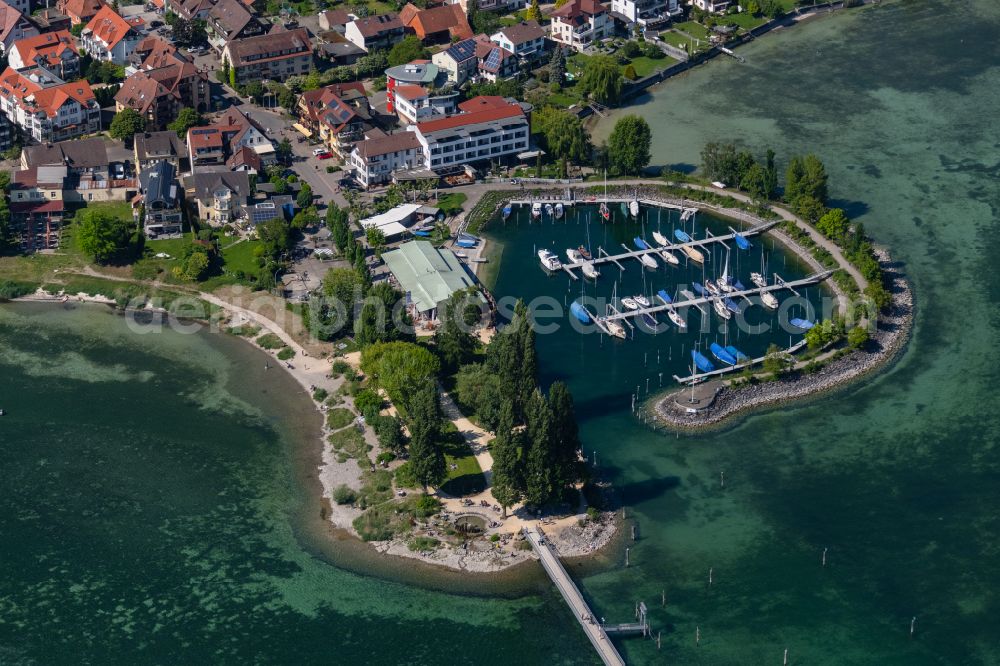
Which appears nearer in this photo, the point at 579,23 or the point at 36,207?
the point at 36,207

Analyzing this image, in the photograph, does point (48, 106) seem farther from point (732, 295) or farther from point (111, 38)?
point (732, 295)

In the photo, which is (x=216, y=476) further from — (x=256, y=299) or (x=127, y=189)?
(x=127, y=189)

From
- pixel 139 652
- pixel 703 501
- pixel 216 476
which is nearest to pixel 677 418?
pixel 703 501

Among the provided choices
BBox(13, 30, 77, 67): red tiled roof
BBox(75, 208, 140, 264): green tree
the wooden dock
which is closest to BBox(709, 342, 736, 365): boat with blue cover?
the wooden dock

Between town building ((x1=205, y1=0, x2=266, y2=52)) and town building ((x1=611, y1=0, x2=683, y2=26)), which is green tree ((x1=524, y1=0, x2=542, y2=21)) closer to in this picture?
town building ((x1=611, y1=0, x2=683, y2=26))

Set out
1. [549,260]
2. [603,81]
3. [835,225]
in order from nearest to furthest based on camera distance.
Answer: [549,260] → [835,225] → [603,81]

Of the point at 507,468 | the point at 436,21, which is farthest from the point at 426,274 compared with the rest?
the point at 436,21
